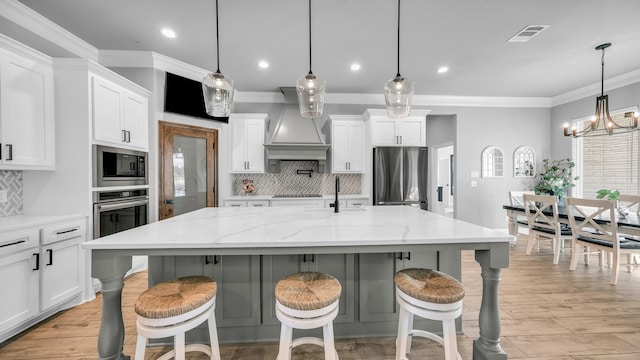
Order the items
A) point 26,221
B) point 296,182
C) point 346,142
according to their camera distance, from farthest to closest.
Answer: point 296,182, point 346,142, point 26,221

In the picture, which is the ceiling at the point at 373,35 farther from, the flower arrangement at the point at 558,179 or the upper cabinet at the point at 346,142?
the flower arrangement at the point at 558,179

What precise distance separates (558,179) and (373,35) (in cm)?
428

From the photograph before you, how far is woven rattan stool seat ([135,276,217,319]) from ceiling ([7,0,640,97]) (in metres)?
2.46

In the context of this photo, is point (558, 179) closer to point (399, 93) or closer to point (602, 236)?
point (602, 236)

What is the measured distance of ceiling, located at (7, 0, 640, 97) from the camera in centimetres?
252

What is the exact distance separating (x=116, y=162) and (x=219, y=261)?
6.72 ft

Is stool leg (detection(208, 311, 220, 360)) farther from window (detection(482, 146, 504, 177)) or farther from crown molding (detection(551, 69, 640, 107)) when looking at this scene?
crown molding (detection(551, 69, 640, 107))

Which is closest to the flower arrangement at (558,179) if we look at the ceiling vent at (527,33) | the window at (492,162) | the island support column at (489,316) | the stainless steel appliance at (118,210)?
the window at (492,162)

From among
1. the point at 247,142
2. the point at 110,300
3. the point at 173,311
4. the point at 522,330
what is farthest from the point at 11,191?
the point at 522,330

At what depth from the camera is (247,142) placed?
4.64 meters

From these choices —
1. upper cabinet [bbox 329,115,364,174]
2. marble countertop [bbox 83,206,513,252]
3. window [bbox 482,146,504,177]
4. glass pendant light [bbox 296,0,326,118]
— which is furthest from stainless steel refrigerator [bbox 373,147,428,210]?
glass pendant light [bbox 296,0,326,118]

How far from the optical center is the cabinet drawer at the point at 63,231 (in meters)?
2.17

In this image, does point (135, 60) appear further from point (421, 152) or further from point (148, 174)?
point (421, 152)

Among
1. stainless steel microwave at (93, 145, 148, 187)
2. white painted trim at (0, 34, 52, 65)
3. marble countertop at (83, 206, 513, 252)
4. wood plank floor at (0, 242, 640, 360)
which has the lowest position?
wood plank floor at (0, 242, 640, 360)
